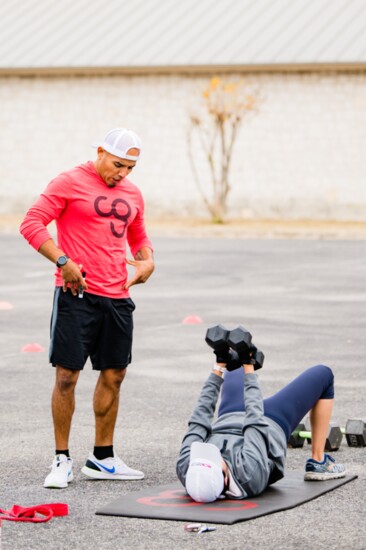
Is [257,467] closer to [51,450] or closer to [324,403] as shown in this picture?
[324,403]

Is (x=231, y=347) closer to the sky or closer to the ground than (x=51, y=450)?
closer to the sky

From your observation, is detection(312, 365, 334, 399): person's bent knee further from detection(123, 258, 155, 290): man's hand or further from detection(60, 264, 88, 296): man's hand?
detection(60, 264, 88, 296): man's hand

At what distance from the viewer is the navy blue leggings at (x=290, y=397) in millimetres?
7090

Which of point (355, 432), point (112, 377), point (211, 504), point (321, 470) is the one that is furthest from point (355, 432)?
point (211, 504)

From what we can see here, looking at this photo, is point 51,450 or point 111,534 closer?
point 111,534

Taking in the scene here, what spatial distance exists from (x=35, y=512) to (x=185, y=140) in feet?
99.4

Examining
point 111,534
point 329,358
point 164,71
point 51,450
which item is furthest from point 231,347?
point 164,71

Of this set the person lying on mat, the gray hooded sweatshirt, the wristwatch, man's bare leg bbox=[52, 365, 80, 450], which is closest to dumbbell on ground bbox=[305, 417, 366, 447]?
the person lying on mat

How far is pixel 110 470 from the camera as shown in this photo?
7.49 meters

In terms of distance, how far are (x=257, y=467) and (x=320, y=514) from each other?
1.30ft

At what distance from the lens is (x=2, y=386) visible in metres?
10.7

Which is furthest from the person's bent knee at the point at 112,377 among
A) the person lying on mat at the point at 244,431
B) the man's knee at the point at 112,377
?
the person lying on mat at the point at 244,431

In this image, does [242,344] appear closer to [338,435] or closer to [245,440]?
[245,440]

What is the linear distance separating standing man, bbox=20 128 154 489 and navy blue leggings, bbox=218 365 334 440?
73 centimetres
